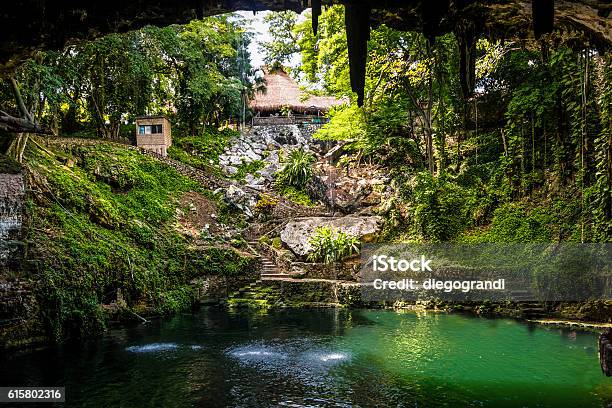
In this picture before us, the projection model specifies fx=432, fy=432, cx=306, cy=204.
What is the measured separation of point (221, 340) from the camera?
1173 centimetres

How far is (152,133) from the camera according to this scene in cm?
2455

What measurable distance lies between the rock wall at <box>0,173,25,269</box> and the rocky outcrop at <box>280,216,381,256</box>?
10.5 meters

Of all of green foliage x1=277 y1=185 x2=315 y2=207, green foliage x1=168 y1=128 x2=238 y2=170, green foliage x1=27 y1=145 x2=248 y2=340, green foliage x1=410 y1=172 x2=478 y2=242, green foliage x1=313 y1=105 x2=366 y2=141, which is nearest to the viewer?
green foliage x1=27 y1=145 x2=248 y2=340

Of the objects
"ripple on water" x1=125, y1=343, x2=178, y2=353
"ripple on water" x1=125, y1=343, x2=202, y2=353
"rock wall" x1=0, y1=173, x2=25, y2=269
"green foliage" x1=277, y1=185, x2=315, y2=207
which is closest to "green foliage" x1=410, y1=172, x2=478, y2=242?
"green foliage" x1=277, y1=185, x2=315, y2=207

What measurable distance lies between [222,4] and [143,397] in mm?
7181

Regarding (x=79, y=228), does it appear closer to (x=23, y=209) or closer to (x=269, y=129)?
(x=23, y=209)

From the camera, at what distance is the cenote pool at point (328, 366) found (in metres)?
7.67

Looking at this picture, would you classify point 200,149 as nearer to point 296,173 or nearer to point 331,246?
point 296,173

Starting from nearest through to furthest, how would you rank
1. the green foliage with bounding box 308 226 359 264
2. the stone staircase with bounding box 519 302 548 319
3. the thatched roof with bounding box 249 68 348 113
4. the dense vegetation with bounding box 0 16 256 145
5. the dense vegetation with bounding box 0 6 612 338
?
the dense vegetation with bounding box 0 6 612 338 → the stone staircase with bounding box 519 302 548 319 → the dense vegetation with bounding box 0 16 256 145 → the green foliage with bounding box 308 226 359 264 → the thatched roof with bounding box 249 68 348 113

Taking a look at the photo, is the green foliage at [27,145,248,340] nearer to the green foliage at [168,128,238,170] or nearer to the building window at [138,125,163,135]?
the building window at [138,125,163,135]

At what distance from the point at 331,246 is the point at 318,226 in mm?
1939

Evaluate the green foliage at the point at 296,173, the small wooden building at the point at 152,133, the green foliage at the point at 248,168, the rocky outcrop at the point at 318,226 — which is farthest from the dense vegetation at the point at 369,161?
the green foliage at the point at 248,168

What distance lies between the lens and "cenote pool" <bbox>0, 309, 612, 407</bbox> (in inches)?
302

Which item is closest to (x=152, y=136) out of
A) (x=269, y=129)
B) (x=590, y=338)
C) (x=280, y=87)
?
(x=269, y=129)
